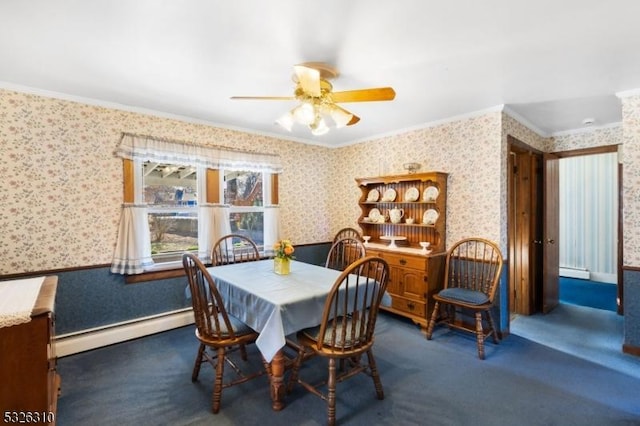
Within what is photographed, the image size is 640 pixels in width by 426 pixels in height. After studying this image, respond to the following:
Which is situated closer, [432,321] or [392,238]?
Answer: [432,321]

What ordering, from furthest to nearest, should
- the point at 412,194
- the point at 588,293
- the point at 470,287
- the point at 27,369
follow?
the point at 588,293 < the point at 412,194 < the point at 470,287 < the point at 27,369

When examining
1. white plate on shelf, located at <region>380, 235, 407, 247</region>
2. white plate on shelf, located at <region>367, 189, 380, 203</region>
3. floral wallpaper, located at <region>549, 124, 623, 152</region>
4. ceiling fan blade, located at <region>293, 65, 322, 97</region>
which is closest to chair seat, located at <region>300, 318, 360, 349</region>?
ceiling fan blade, located at <region>293, 65, 322, 97</region>

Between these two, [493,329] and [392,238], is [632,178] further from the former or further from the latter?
[392,238]

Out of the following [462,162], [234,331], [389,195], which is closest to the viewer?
[234,331]

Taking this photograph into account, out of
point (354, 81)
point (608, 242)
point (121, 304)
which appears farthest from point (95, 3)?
point (608, 242)

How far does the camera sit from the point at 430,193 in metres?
3.65

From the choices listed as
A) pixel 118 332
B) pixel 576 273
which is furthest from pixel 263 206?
pixel 576 273

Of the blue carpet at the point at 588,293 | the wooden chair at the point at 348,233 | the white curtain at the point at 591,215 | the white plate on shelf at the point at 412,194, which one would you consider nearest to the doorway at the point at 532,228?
the blue carpet at the point at 588,293

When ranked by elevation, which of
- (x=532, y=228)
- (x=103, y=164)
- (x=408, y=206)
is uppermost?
(x=103, y=164)

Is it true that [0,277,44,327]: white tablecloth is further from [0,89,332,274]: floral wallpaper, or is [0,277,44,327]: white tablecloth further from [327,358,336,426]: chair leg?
[327,358,336,426]: chair leg

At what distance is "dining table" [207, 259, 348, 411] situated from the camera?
187 centimetres

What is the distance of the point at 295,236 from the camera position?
14.9 feet

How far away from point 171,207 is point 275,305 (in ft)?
7.47

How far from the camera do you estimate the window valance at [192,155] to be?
125 inches
